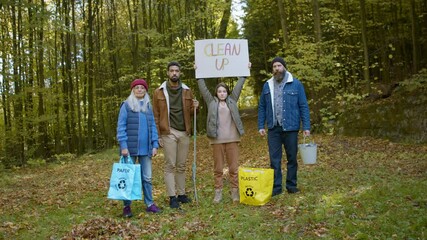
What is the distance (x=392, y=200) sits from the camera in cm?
566

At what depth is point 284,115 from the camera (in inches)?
261

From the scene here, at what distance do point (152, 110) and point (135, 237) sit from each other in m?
2.14

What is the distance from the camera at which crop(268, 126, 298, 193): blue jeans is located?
675cm

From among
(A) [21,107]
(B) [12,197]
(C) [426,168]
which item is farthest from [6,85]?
(C) [426,168]

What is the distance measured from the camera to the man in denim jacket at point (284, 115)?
6645 millimetres

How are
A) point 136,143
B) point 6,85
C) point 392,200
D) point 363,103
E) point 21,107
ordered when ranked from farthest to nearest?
point 21,107 → point 6,85 → point 363,103 → point 136,143 → point 392,200

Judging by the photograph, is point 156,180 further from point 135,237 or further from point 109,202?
point 135,237

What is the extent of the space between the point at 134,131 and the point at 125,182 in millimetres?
762

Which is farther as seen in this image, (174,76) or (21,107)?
(21,107)

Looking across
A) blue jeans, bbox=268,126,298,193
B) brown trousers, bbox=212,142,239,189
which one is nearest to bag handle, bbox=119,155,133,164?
brown trousers, bbox=212,142,239,189

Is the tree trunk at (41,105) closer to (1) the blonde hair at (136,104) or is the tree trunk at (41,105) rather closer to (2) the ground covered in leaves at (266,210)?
(2) the ground covered in leaves at (266,210)

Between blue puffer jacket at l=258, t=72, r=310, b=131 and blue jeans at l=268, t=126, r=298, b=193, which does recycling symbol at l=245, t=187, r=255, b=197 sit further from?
blue puffer jacket at l=258, t=72, r=310, b=131

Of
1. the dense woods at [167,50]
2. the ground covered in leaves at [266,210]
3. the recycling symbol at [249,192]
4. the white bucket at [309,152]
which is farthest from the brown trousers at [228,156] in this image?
the dense woods at [167,50]

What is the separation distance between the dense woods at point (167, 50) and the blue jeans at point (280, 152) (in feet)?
21.2
